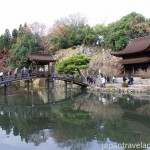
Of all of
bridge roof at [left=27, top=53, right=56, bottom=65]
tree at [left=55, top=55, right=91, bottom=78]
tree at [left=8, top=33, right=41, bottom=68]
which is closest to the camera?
bridge roof at [left=27, top=53, right=56, bottom=65]

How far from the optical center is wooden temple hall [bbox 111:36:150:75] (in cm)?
3984

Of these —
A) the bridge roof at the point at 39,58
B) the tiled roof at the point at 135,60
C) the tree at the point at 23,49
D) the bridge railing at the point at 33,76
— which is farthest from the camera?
the tree at the point at 23,49

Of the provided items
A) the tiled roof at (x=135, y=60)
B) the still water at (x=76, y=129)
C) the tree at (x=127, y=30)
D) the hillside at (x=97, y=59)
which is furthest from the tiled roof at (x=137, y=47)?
the still water at (x=76, y=129)

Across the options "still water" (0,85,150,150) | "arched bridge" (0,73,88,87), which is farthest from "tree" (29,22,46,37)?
"still water" (0,85,150,150)

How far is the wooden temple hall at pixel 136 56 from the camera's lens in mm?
39844

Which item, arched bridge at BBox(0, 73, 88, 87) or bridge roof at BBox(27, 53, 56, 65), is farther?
bridge roof at BBox(27, 53, 56, 65)

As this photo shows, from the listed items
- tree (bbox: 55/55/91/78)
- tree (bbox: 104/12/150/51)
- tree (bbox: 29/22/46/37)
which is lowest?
tree (bbox: 55/55/91/78)

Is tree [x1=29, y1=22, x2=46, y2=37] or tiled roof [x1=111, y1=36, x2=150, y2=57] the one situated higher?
tree [x1=29, y1=22, x2=46, y2=37]

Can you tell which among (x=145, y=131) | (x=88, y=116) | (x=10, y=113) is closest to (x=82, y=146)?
(x=145, y=131)

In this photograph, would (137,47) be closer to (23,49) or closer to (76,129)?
(23,49)

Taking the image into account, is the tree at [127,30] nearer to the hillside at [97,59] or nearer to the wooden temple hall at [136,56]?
the hillside at [97,59]

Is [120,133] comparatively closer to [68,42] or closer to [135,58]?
[135,58]

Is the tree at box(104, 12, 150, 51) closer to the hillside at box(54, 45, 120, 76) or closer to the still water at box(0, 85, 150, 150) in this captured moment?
the hillside at box(54, 45, 120, 76)

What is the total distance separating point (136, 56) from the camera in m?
42.4
